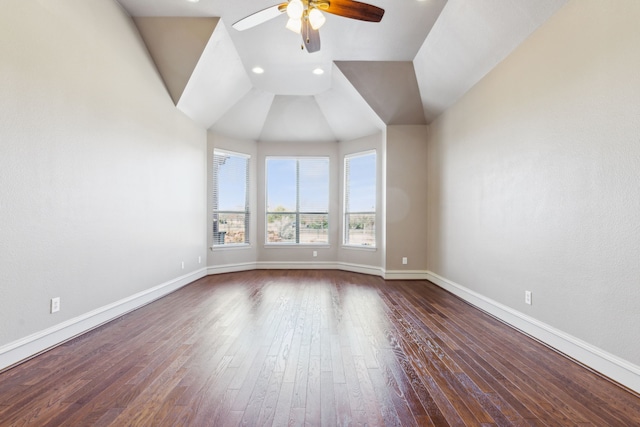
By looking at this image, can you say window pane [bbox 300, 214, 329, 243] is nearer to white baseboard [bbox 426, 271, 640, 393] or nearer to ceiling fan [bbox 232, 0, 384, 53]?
white baseboard [bbox 426, 271, 640, 393]

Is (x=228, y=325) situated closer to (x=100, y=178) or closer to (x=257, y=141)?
(x=100, y=178)

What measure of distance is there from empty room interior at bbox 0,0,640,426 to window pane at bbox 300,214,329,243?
1466mm

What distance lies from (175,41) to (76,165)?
2.05 m

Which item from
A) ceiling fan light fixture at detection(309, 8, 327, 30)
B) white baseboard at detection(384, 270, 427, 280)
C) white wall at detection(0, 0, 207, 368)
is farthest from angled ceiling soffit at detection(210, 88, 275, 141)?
white baseboard at detection(384, 270, 427, 280)

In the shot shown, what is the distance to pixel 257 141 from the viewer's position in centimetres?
695

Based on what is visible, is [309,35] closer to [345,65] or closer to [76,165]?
[345,65]

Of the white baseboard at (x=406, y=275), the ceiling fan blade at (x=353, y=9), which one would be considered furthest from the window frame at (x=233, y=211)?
the ceiling fan blade at (x=353, y=9)

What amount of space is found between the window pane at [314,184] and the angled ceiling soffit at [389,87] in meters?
1.90

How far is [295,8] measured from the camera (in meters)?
2.41

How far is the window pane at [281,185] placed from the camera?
7.04m

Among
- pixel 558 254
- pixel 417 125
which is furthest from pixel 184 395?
pixel 417 125

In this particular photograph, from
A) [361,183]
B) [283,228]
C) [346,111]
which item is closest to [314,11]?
[346,111]

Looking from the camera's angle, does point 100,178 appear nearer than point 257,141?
Yes

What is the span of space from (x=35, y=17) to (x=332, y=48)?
309 cm
